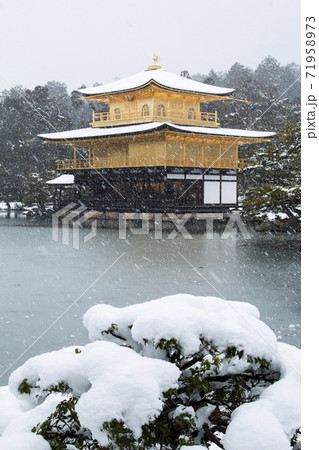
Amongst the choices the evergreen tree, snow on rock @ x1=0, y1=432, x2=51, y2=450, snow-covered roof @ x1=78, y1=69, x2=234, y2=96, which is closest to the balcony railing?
snow-covered roof @ x1=78, y1=69, x2=234, y2=96

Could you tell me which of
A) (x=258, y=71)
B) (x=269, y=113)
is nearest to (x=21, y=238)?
(x=269, y=113)

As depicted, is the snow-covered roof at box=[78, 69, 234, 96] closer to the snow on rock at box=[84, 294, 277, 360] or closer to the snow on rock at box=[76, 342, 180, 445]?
the snow on rock at box=[84, 294, 277, 360]

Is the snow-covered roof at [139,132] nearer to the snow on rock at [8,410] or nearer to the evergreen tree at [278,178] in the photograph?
the evergreen tree at [278,178]

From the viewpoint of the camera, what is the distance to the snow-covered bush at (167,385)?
166 cm

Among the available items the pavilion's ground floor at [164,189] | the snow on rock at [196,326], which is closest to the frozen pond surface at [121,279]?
the snow on rock at [196,326]

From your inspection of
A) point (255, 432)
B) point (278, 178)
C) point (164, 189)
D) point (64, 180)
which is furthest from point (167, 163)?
point (255, 432)

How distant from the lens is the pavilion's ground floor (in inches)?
801

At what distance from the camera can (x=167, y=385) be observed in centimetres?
176

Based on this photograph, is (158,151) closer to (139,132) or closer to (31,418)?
(139,132)

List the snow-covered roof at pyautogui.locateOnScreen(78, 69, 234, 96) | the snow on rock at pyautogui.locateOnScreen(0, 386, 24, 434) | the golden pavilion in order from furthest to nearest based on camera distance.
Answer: the snow-covered roof at pyautogui.locateOnScreen(78, 69, 234, 96) < the golden pavilion < the snow on rock at pyautogui.locateOnScreen(0, 386, 24, 434)

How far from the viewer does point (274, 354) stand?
202 cm

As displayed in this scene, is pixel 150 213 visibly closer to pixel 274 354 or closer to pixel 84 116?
pixel 274 354

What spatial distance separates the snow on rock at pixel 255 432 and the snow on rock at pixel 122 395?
27 cm

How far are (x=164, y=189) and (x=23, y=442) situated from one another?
18619 mm
